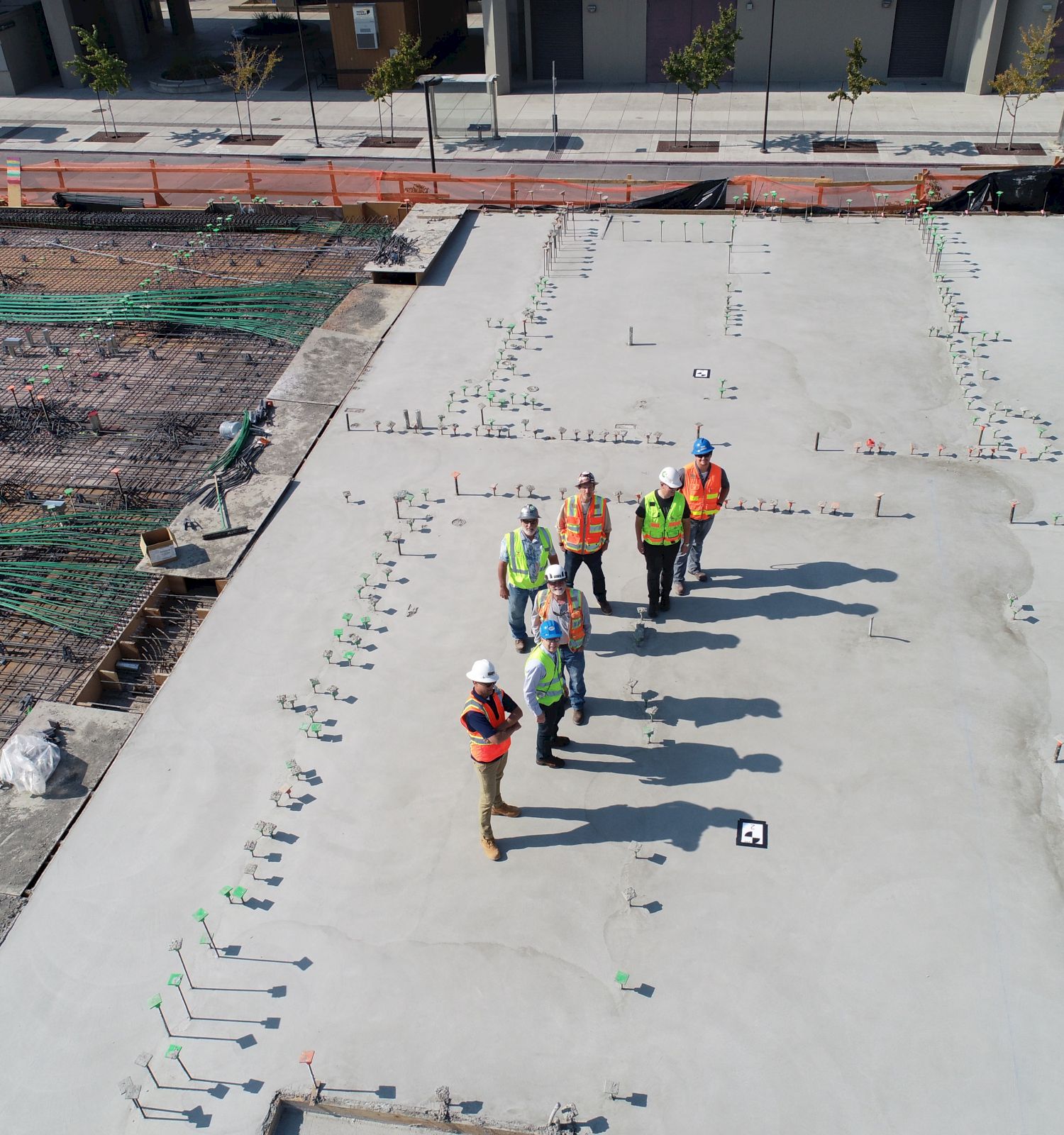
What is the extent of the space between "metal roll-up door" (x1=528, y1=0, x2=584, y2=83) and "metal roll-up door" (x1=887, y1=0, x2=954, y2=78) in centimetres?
1005

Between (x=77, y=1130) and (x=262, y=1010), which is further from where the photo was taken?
(x=262, y=1010)

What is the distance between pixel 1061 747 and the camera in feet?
29.4

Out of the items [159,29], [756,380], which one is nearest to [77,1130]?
[756,380]

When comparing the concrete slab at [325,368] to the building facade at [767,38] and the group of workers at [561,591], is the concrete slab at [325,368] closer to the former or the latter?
the group of workers at [561,591]

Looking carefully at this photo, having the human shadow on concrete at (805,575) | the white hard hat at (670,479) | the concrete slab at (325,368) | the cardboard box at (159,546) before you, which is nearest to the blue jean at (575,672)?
the white hard hat at (670,479)

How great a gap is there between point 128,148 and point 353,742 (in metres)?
29.0

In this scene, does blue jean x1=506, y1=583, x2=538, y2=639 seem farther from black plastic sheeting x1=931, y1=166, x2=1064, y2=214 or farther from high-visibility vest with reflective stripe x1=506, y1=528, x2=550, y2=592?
black plastic sheeting x1=931, y1=166, x2=1064, y2=214

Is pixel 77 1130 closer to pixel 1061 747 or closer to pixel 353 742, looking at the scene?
pixel 353 742

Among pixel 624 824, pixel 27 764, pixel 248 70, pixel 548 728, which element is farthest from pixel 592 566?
pixel 248 70

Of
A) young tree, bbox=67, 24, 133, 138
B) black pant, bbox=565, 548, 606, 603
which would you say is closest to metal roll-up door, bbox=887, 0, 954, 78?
young tree, bbox=67, 24, 133, 138

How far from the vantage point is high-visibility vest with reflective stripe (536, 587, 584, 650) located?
8750 millimetres

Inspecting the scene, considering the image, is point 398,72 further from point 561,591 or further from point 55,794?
point 55,794

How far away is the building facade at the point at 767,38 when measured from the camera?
33531 millimetres

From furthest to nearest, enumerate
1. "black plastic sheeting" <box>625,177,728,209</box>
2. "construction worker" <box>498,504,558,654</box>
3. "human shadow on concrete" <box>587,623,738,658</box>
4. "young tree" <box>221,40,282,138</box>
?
"young tree" <box>221,40,282,138</box> < "black plastic sheeting" <box>625,177,728,209</box> < "human shadow on concrete" <box>587,623,738,658</box> < "construction worker" <box>498,504,558,654</box>
